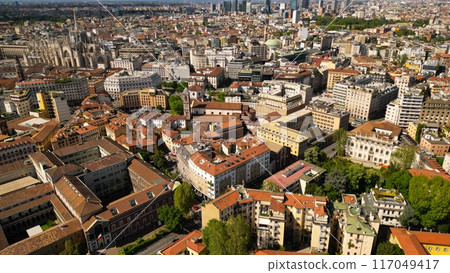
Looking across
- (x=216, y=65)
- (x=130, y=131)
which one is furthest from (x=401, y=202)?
(x=216, y=65)

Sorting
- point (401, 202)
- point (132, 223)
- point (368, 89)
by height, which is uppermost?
point (368, 89)

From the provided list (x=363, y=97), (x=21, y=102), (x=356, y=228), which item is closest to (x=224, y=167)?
(x=356, y=228)

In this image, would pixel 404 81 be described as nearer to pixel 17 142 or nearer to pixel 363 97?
pixel 363 97

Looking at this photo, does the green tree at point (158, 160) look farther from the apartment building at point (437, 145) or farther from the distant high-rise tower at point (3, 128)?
the apartment building at point (437, 145)

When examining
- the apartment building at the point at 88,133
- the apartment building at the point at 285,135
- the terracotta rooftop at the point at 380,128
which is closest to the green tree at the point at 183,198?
the apartment building at the point at 285,135

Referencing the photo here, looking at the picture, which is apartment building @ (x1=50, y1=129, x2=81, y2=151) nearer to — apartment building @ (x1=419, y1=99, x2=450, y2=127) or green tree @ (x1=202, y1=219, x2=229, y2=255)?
green tree @ (x1=202, y1=219, x2=229, y2=255)

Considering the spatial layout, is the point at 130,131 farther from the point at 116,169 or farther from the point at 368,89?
the point at 368,89
